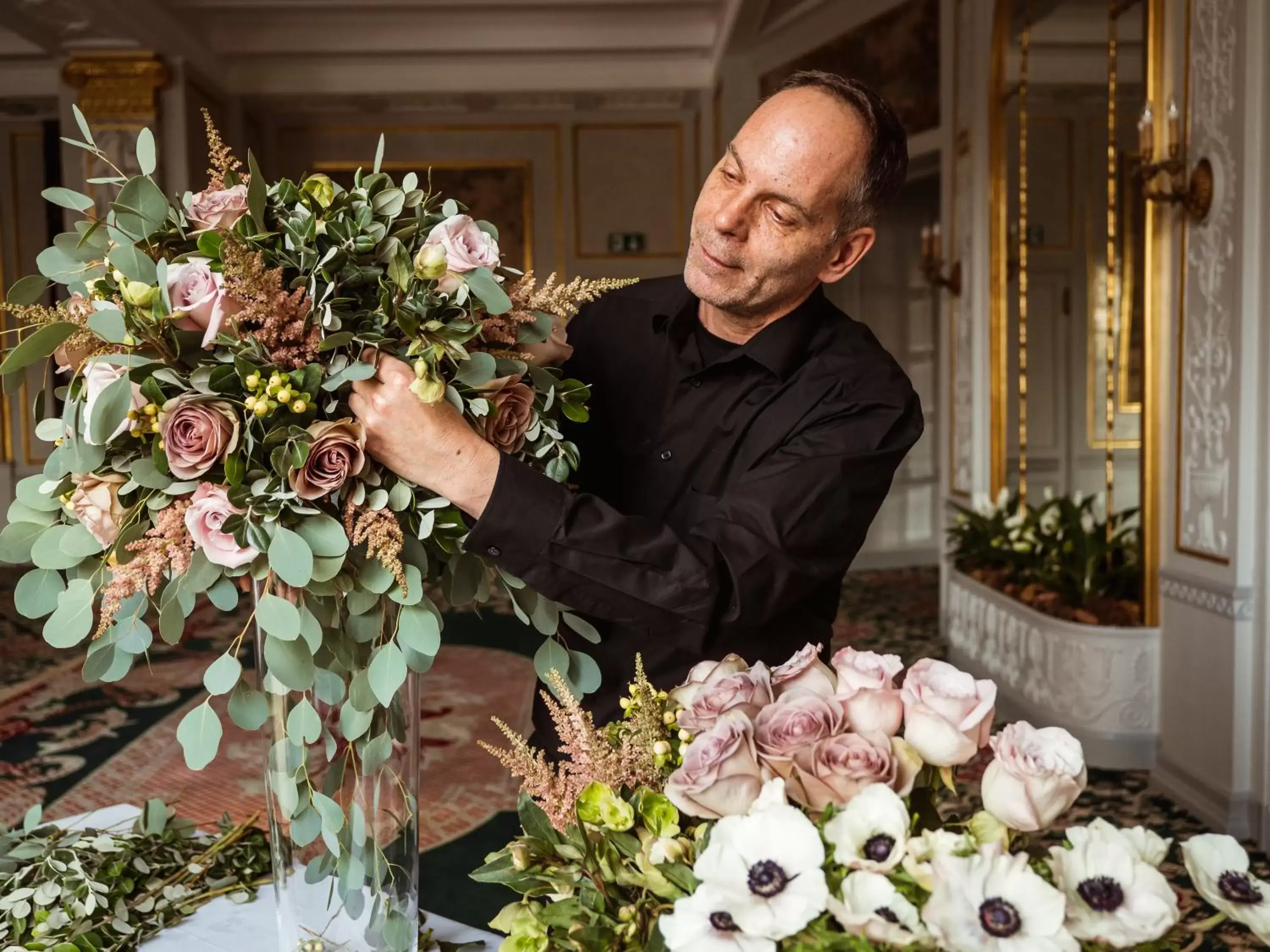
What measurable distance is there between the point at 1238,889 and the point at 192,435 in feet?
2.79

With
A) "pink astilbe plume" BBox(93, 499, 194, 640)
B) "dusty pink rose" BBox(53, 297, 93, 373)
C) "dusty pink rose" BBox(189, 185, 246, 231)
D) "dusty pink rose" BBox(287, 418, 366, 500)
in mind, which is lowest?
"pink astilbe plume" BBox(93, 499, 194, 640)

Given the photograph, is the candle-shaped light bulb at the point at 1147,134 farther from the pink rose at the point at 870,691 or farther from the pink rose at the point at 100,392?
the pink rose at the point at 100,392

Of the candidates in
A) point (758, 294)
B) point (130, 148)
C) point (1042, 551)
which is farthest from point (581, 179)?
point (758, 294)

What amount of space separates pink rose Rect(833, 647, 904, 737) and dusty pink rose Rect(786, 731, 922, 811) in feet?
0.04

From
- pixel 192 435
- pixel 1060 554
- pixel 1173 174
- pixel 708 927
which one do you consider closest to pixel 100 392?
pixel 192 435

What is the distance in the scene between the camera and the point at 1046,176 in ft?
17.1

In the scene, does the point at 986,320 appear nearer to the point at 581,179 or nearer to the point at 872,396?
the point at 872,396

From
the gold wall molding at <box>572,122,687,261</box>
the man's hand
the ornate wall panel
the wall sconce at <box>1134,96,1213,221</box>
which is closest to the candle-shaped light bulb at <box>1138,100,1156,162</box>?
the wall sconce at <box>1134,96,1213,221</box>

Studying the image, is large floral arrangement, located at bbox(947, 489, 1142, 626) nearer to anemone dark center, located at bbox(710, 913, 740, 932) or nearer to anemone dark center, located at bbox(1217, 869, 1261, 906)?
anemone dark center, located at bbox(1217, 869, 1261, 906)

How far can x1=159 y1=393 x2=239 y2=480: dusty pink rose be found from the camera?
953 mm

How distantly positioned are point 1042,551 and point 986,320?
1336 mm

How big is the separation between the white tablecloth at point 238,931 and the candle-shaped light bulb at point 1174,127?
359 cm

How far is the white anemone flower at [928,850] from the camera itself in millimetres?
655

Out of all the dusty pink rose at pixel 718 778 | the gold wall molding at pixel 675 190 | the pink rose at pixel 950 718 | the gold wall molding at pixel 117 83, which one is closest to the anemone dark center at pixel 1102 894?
the pink rose at pixel 950 718
